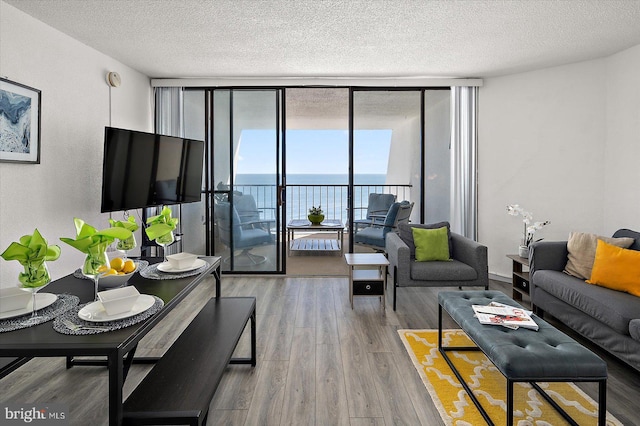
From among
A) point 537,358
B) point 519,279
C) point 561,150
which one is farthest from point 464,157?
point 537,358

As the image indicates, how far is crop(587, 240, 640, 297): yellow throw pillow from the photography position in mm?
2584

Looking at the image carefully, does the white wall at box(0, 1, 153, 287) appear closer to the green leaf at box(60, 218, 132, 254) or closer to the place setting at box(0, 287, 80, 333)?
the place setting at box(0, 287, 80, 333)

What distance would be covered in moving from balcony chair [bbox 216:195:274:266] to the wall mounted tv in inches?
23.4

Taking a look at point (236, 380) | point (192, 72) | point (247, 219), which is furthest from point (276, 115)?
point (236, 380)

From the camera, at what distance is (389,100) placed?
16.5 feet

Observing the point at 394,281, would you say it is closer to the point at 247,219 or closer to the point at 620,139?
the point at 247,219

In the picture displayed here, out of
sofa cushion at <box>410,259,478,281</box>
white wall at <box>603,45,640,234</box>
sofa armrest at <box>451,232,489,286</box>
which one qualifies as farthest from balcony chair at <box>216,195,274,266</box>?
white wall at <box>603,45,640,234</box>

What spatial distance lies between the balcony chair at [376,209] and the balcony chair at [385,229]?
1.16ft

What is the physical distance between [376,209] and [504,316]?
Result: 3747 mm

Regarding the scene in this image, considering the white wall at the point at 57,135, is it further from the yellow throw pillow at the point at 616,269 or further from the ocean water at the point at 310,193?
the yellow throw pillow at the point at 616,269

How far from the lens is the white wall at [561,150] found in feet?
12.2

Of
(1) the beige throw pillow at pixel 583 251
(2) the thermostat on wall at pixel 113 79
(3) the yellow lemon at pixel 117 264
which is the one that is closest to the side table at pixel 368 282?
(1) the beige throw pillow at pixel 583 251

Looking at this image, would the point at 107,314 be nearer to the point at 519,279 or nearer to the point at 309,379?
the point at 309,379

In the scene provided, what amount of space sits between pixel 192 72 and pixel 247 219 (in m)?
1.93
